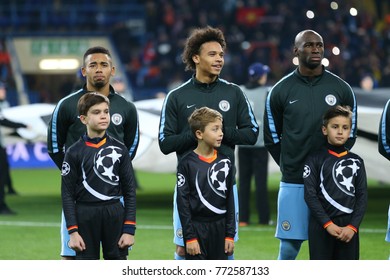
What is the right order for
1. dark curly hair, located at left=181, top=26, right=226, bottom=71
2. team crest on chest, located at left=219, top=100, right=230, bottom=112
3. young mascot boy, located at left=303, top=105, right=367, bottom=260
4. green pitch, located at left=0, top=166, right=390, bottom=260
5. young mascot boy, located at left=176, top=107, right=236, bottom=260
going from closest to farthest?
1. young mascot boy, located at left=176, top=107, right=236, bottom=260
2. young mascot boy, located at left=303, top=105, right=367, bottom=260
3. team crest on chest, located at left=219, top=100, right=230, bottom=112
4. dark curly hair, located at left=181, top=26, right=226, bottom=71
5. green pitch, located at left=0, top=166, right=390, bottom=260

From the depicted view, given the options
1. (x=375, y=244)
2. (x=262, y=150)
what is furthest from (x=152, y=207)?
(x=375, y=244)

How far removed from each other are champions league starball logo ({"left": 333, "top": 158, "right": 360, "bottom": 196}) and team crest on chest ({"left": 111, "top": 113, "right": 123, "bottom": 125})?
1409 mm

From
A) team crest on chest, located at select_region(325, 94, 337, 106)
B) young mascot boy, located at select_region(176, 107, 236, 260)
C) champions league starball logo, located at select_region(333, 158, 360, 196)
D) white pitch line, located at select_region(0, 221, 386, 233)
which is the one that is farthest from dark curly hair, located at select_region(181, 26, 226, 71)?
white pitch line, located at select_region(0, 221, 386, 233)

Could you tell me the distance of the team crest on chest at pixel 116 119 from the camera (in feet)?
19.8

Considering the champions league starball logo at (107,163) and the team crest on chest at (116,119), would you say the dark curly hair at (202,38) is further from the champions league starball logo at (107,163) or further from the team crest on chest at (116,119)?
the champions league starball logo at (107,163)

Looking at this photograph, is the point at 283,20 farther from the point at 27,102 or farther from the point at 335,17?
the point at 27,102

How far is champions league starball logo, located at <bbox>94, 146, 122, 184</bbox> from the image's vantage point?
5.61 m

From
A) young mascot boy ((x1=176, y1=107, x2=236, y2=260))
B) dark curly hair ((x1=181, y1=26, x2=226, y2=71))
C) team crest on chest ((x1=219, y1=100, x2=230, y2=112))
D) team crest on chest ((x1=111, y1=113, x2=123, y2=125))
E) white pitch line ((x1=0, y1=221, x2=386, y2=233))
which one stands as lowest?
white pitch line ((x1=0, y1=221, x2=386, y2=233))

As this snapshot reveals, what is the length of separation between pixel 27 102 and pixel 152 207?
14.1 meters

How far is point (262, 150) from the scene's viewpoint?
10273 millimetres

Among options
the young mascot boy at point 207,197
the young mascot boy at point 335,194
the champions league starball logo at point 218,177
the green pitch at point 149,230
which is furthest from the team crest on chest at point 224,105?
the green pitch at point 149,230

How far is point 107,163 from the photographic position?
562 cm

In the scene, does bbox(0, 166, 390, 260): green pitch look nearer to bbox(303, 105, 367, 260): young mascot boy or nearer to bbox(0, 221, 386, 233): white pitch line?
bbox(0, 221, 386, 233): white pitch line

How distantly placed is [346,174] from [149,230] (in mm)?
4704
